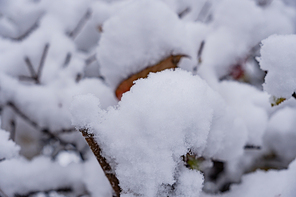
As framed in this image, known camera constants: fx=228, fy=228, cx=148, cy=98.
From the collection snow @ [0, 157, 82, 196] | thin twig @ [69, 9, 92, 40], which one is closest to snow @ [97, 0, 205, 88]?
snow @ [0, 157, 82, 196]

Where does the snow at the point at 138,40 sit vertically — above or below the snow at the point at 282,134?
above

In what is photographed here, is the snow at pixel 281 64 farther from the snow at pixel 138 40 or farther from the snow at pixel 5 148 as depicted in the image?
the snow at pixel 5 148

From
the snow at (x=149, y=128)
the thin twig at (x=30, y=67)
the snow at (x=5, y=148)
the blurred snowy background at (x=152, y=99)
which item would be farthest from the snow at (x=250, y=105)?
the thin twig at (x=30, y=67)

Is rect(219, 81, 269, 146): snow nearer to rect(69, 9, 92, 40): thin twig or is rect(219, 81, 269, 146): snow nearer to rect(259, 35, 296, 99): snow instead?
rect(259, 35, 296, 99): snow

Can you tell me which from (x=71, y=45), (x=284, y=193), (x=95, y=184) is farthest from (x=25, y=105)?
(x=284, y=193)

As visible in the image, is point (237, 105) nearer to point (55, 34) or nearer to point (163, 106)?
point (163, 106)

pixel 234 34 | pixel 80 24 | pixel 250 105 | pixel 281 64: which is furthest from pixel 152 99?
pixel 80 24
